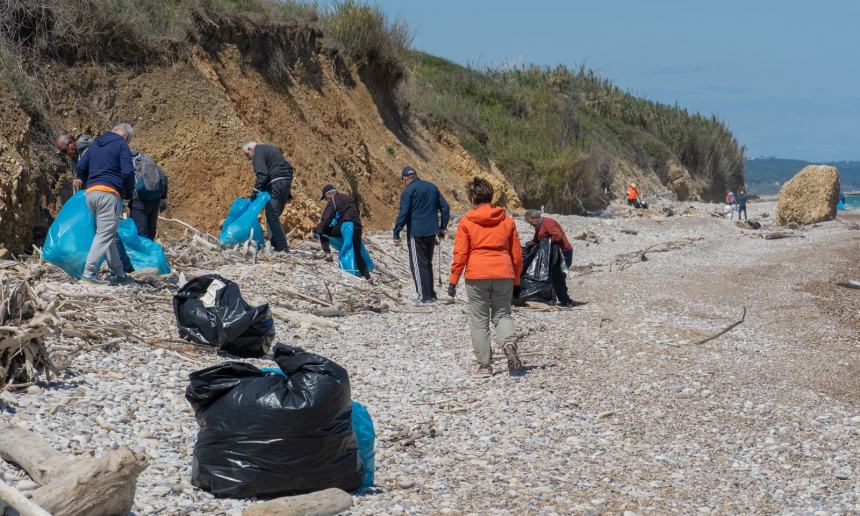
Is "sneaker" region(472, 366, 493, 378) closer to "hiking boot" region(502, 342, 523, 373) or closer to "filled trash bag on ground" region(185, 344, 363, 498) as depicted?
"hiking boot" region(502, 342, 523, 373)

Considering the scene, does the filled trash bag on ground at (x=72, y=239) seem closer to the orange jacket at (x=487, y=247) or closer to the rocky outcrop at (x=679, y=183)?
the orange jacket at (x=487, y=247)

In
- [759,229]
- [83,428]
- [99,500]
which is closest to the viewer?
[99,500]

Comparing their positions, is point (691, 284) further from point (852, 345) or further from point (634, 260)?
point (852, 345)

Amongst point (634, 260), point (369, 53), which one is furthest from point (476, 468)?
point (369, 53)

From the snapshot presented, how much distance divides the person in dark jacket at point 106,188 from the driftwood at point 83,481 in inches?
199

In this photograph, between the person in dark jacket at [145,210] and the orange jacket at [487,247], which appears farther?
the person in dark jacket at [145,210]

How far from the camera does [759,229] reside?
30422 mm

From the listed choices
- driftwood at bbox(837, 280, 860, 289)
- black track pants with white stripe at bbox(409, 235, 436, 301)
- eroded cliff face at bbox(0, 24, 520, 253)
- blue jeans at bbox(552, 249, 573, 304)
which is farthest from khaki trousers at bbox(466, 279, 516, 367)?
driftwood at bbox(837, 280, 860, 289)

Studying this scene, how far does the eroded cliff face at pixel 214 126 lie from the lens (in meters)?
13.4

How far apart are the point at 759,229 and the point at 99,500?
94.1 feet

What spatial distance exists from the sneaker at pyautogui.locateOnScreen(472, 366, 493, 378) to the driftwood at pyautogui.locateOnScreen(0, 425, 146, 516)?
421 centimetres

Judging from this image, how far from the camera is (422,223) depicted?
40.8 feet

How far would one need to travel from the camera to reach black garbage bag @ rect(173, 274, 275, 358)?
826 centimetres

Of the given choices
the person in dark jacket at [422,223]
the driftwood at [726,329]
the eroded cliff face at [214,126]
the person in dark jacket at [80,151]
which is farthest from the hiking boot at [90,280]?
the driftwood at [726,329]
